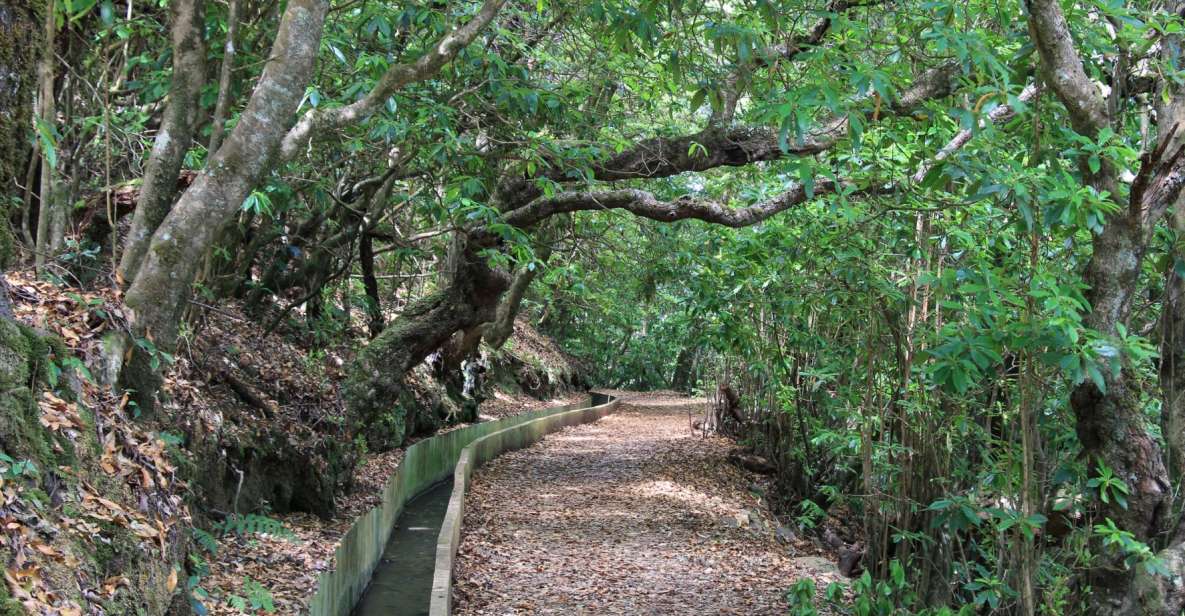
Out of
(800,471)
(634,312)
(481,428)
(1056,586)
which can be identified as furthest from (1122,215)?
(634,312)

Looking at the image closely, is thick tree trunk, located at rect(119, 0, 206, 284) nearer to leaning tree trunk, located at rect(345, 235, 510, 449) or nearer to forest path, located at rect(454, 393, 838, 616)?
forest path, located at rect(454, 393, 838, 616)

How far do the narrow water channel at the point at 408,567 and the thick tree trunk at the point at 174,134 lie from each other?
4.24m

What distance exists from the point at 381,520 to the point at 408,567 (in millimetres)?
599

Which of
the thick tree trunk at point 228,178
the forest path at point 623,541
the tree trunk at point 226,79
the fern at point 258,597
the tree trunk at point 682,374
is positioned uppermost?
the tree trunk at point 226,79

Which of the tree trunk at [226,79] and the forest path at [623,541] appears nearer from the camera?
the tree trunk at [226,79]

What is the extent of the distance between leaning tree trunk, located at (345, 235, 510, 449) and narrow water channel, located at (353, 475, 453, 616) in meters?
1.33

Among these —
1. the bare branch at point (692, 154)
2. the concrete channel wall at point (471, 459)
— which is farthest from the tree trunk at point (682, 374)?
the bare branch at point (692, 154)

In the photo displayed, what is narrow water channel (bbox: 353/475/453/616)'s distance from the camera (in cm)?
851

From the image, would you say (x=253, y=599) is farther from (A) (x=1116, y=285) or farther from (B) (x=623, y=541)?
(A) (x=1116, y=285)

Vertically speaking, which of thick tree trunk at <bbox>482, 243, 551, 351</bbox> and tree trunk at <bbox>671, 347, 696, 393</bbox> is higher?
thick tree trunk at <bbox>482, 243, 551, 351</bbox>

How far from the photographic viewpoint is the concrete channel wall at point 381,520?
723cm

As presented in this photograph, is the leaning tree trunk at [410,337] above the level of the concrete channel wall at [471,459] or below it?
above

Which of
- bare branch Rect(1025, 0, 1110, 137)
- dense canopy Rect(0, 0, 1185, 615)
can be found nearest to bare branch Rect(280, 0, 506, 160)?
dense canopy Rect(0, 0, 1185, 615)

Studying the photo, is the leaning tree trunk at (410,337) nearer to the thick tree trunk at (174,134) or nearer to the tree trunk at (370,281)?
the tree trunk at (370,281)
